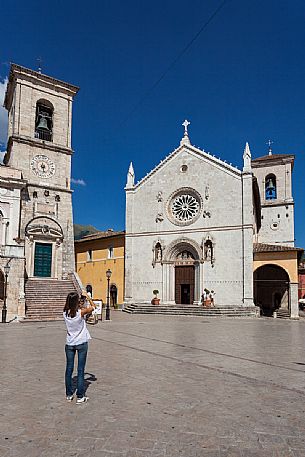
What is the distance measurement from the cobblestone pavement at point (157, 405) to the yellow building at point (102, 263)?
25009 millimetres

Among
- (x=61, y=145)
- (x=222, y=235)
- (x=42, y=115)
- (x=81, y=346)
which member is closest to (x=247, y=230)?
(x=222, y=235)

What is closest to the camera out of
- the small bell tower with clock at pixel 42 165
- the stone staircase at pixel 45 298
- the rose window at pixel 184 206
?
the stone staircase at pixel 45 298

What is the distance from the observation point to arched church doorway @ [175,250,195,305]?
32.9m

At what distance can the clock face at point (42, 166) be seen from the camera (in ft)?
100

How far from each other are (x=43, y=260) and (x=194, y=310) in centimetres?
1225

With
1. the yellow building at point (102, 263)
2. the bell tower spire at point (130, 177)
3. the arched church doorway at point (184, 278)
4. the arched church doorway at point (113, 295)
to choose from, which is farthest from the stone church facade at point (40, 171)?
the arched church doorway at point (184, 278)

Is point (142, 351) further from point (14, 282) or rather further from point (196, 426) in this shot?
point (14, 282)

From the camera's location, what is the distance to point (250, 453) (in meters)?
4.41

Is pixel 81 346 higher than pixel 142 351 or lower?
higher

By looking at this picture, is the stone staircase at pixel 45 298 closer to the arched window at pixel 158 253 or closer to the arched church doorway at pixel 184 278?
the arched window at pixel 158 253

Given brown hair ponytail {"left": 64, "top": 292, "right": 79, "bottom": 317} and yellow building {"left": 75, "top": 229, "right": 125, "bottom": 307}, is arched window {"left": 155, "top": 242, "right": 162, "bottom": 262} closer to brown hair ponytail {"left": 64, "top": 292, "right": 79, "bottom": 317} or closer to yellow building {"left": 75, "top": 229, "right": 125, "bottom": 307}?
yellow building {"left": 75, "top": 229, "right": 125, "bottom": 307}

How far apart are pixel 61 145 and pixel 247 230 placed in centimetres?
1668

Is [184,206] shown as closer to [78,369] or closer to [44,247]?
[44,247]

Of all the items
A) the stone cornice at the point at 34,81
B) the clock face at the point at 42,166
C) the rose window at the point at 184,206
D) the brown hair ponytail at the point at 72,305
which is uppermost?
the stone cornice at the point at 34,81
